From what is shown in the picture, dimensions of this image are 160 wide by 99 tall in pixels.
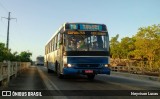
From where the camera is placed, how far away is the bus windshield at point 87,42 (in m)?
19.8

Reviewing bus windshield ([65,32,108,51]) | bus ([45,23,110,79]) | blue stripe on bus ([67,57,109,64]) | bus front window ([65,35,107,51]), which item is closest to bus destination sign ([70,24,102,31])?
bus ([45,23,110,79])

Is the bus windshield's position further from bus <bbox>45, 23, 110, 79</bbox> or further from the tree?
the tree

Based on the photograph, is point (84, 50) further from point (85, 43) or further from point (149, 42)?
point (149, 42)

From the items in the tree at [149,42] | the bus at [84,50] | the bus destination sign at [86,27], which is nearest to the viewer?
the bus at [84,50]

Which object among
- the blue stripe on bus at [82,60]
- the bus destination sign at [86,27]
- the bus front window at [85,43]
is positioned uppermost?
the bus destination sign at [86,27]

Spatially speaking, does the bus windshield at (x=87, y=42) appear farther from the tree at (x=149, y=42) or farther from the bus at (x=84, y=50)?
the tree at (x=149, y=42)

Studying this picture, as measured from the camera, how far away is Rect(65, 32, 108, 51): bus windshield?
64.8 ft

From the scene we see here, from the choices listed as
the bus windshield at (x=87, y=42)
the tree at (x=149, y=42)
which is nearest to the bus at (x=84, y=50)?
the bus windshield at (x=87, y=42)

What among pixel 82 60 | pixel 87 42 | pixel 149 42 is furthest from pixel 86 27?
pixel 149 42

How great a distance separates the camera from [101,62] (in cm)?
2002

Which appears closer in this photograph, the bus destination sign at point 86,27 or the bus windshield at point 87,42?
the bus windshield at point 87,42

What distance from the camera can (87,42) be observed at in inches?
784

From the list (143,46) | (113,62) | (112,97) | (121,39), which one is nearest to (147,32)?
(143,46)

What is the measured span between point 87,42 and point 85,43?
15cm
